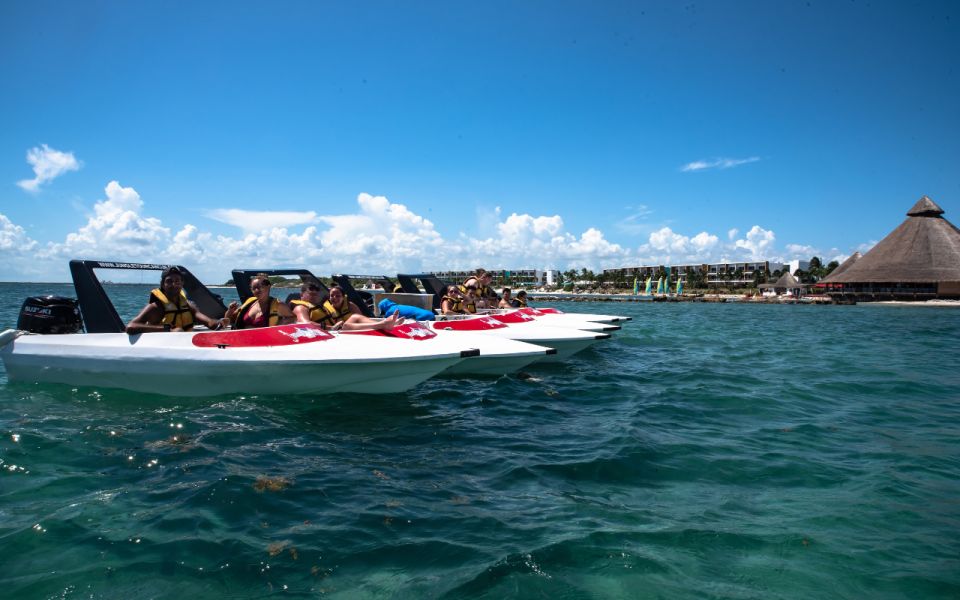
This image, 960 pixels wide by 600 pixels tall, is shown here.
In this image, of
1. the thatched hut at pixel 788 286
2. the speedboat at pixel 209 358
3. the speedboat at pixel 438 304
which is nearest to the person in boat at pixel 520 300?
the speedboat at pixel 438 304

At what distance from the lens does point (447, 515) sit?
14.0ft

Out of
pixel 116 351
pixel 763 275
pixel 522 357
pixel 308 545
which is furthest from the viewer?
pixel 763 275

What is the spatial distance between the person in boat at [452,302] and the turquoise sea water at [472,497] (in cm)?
455

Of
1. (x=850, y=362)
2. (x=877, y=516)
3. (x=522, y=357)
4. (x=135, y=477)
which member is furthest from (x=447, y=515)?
(x=850, y=362)

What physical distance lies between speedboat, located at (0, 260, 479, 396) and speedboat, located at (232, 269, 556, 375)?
51cm

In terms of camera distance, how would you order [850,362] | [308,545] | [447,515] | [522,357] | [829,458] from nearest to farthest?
[308,545] → [447,515] → [829,458] → [522,357] → [850,362]

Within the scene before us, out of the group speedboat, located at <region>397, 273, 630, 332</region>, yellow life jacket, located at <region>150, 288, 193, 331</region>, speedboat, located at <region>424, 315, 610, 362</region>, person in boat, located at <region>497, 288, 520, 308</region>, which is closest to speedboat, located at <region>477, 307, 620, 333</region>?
speedboat, located at <region>397, 273, 630, 332</region>

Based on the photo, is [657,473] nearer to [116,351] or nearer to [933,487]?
[933,487]

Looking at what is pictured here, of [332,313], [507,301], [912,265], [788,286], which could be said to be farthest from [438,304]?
[788,286]

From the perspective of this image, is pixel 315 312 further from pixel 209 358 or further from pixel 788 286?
pixel 788 286

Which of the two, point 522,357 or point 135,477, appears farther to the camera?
point 522,357

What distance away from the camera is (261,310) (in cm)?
850

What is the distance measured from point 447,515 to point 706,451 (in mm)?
3497

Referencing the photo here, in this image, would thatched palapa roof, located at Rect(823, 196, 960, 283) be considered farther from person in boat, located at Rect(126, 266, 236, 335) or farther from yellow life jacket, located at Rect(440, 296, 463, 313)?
person in boat, located at Rect(126, 266, 236, 335)
